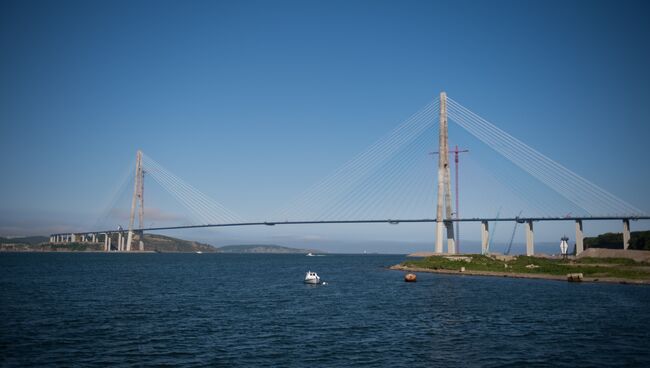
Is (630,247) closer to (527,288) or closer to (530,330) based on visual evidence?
(527,288)

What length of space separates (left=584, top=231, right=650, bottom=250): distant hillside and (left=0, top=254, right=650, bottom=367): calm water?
64.9 metres

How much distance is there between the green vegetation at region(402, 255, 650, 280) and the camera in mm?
72250

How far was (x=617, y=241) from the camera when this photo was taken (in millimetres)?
132375

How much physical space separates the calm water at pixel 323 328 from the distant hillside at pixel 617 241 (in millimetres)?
64864

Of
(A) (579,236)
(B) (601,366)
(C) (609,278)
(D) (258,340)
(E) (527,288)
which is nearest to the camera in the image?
(B) (601,366)

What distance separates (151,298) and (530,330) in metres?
34.3

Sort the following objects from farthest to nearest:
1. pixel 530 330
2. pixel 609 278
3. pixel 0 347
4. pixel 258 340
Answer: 1. pixel 609 278
2. pixel 530 330
3. pixel 258 340
4. pixel 0 347

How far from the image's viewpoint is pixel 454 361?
80.2 ft

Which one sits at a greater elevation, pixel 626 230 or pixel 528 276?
pixel 626 230

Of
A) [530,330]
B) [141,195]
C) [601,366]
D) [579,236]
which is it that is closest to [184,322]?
[530,330]

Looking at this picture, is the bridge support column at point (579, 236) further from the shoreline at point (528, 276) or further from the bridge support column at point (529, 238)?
the shoreline at point (528, 276)

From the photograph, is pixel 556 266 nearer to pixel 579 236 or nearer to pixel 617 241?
pixel 579 236

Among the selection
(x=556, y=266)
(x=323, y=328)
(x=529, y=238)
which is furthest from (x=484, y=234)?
(x=323, y=328)

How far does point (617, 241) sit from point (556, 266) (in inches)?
2441
